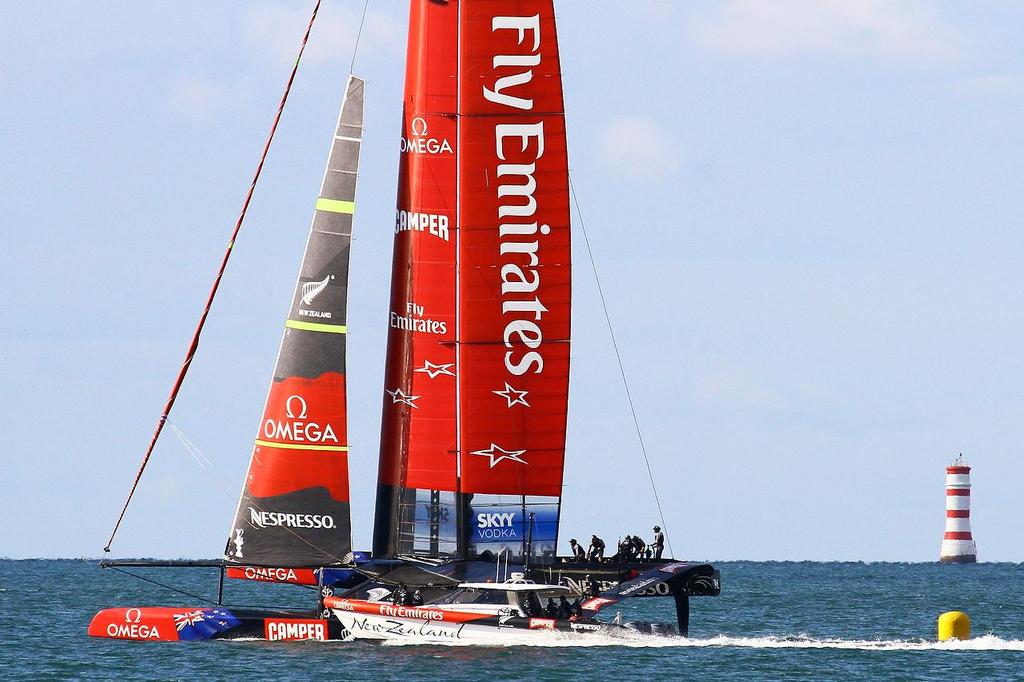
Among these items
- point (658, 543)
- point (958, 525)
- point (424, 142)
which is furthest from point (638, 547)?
point (958, 525)

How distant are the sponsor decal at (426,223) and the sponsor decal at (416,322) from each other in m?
1.46

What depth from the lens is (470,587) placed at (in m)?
33.1

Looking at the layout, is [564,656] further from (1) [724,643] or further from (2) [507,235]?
(2) [507,235]

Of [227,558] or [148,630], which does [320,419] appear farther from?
[148,630]

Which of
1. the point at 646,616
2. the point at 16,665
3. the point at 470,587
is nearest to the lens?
the point at 470,587

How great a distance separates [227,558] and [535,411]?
262 inches

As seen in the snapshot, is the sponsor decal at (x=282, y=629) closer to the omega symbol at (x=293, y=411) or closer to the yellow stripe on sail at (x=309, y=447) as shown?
the yellow stripe on sail at (x=309, y=447)

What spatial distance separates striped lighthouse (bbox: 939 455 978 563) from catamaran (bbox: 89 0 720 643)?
9622cm

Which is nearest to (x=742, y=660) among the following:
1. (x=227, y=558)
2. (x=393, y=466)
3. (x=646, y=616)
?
(x=393, y=466)

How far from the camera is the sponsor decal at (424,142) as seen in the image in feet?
115

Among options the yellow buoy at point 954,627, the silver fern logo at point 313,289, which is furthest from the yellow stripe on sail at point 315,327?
the yellow buoy at point 954,627

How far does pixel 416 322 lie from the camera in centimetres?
3503

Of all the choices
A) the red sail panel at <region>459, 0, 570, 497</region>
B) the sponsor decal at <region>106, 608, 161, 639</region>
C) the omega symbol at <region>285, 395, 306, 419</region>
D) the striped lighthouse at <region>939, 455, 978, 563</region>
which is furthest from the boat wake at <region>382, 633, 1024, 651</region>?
the striped lighthouse at <region>939, 455, 978, 563</region>

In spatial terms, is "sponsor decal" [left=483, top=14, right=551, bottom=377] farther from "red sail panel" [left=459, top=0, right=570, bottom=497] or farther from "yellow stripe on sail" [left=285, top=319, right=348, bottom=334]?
"yellow stripe on sail" [left=285, top=319, right=348, bottom=334]
